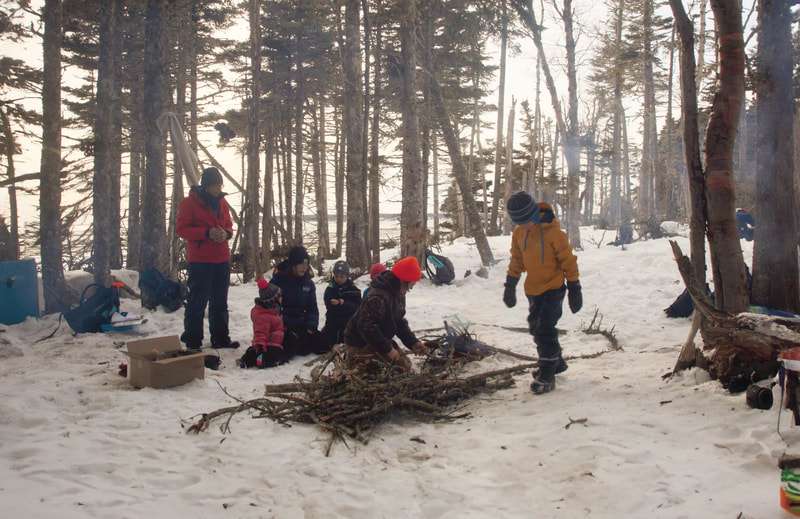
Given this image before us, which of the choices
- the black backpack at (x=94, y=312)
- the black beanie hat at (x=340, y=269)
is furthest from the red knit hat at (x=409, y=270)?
the black backpack at (x=94, y=312)

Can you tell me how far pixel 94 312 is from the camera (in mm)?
6902

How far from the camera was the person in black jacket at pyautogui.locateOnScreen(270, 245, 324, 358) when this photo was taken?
6473 millimetres

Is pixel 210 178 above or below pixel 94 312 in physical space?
above

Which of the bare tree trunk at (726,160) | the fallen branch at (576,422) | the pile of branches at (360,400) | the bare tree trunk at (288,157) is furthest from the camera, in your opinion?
the bare tree trunk at (288,157)

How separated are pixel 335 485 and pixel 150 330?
199 inches

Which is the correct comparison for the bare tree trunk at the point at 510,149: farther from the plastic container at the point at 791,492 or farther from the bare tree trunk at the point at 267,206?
the plastic container at the point at 791,492

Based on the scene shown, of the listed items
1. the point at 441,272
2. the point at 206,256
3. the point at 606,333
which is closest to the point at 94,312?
the point at 206,256

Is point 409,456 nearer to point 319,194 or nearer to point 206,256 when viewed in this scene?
point 206,256

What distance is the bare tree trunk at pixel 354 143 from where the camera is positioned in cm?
1207

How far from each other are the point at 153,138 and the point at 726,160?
8.07 metres

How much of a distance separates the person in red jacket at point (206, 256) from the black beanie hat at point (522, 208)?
3.52m

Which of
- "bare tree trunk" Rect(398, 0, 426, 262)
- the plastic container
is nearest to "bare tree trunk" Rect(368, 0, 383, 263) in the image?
"bare tree trunk" Rect(398, 0, 426, 262)

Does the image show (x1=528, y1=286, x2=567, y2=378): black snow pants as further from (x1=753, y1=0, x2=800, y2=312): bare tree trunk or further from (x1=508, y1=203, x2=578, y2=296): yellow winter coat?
(x1=753, y1=0, x2=800, y2=312): bare tree trunk

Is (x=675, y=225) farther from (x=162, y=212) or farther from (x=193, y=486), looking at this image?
(x=193, y=486)
